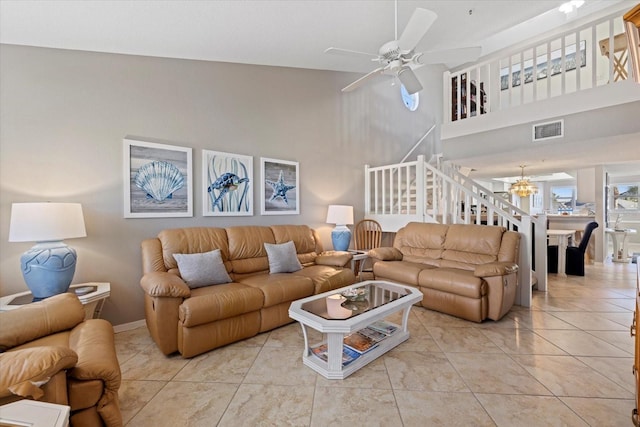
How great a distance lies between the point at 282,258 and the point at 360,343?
138 centimetres

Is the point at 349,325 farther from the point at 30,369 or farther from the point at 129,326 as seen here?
the point at 129,326

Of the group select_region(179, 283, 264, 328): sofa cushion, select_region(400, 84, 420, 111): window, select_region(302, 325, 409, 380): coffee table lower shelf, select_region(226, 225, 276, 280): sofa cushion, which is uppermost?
select_region(400, 84, 420, 111): window

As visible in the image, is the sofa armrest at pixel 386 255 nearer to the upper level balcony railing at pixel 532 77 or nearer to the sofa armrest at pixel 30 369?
the upper level balcony railing at pixel 532 77

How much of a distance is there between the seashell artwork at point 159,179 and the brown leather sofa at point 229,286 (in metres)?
0.47

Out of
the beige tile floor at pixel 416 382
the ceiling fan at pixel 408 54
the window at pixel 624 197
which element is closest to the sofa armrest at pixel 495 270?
the beige tile floor at pixel 416 382

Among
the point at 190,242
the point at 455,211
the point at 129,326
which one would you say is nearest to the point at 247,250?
the point at 190,242

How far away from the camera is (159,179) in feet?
10.1

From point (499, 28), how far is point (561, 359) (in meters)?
4.03

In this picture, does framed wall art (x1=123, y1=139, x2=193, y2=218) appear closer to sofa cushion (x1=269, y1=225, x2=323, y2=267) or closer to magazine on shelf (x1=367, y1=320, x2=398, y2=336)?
sofa cushion (x1=269, y1=225, x2=323, y2=267)

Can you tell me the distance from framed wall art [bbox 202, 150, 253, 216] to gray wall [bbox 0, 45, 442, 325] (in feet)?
0.29

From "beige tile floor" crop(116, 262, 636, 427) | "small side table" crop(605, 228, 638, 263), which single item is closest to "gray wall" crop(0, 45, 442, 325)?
"beige tile floor" crop(116, 262, 636, 427)

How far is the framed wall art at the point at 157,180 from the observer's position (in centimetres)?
289

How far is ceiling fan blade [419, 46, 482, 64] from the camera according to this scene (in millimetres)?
2447

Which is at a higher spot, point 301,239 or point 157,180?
point 157,180
